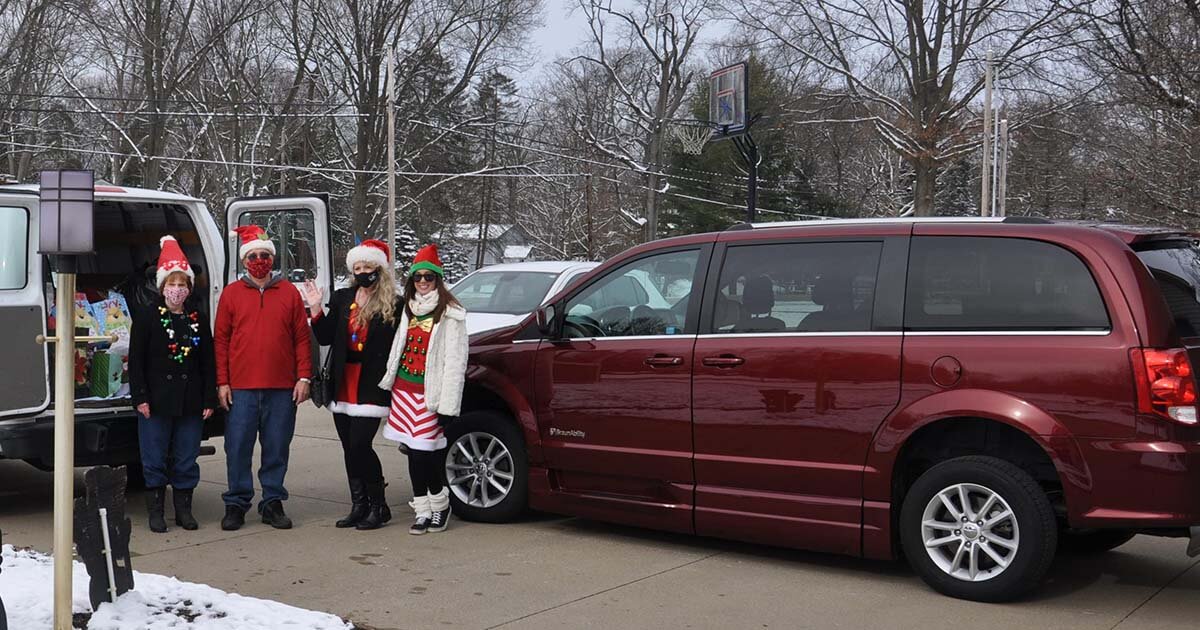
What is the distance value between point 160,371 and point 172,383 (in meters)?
0.10

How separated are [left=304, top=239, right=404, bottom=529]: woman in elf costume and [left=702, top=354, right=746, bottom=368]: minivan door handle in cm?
205

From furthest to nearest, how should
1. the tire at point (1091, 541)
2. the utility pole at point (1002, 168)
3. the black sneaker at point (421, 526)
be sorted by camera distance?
1. the utility pole at point (1002, 168)
2. the black sneaker at point (421, 526)
3. the tire at point (1091, 541)

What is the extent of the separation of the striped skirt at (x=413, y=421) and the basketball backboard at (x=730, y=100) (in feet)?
34.7

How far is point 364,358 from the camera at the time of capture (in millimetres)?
7363

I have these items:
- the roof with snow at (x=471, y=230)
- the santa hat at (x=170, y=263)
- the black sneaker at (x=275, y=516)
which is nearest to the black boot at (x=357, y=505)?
the black sneaker at (x=275, y=516)

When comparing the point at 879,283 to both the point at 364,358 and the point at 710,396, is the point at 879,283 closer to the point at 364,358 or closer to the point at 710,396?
the point at 710,396

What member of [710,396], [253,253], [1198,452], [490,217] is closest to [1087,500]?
[1198,452]

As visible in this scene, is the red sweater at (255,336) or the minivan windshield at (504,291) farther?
the minivan windshield at (504,291)

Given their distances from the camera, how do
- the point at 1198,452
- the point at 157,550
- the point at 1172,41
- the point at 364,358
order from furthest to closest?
the point at 1172,41, the point at 364,358, the point at 157,550, the point at 1198,452

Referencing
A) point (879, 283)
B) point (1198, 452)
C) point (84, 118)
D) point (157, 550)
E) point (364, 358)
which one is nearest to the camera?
point (1198, 452)

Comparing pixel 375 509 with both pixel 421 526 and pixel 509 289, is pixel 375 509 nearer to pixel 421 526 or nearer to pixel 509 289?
pixel 421 526

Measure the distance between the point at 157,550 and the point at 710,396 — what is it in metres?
3.33

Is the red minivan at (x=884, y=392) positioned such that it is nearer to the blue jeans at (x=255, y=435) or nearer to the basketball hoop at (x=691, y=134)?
the blue jeans at (x=255, y=435)

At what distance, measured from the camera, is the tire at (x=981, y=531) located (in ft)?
18.4
